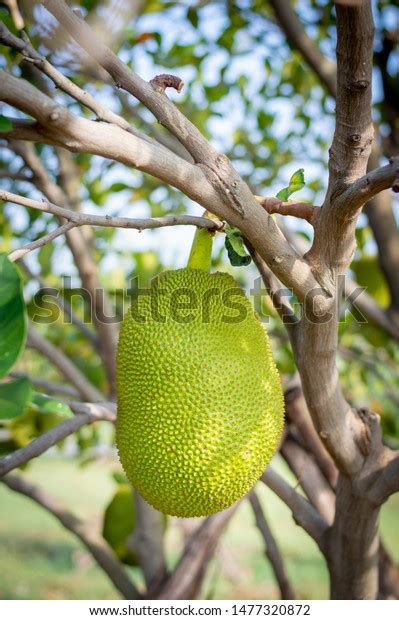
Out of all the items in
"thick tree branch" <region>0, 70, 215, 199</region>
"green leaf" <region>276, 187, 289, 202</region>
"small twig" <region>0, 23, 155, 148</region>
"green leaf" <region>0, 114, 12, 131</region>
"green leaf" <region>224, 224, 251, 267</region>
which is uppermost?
"small twig" <region>0, 23, 155, 148</region>

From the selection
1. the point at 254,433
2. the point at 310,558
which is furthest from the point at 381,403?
the point at 310,558

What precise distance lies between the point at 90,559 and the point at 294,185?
9.84ft

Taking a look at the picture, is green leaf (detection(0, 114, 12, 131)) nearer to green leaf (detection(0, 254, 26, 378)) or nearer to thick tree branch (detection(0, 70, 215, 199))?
thick tree branch (detection(0, 70, 215, 199))

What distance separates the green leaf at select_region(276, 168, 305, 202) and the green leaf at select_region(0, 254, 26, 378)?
30cm

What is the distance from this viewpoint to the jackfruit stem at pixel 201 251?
760mm

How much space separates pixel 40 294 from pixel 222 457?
941 millimetres

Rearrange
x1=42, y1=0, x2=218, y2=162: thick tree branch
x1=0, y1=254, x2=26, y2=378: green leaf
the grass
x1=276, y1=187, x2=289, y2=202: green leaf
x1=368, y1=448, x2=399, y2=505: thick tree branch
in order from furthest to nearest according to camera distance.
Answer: the grass < x1=368, y1=448, x2=399, y2=505: thick tree branch < x1=276, y1=187, x2=289, y2=202: green leaf < x1=42, y1=0, x2=218, y2=162: thick tree branch < x1=0, y1=254, x2=26, y2=378: green leaf

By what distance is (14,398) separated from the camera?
0.51 metres

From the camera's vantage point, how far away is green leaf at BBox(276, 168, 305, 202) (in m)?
0.69

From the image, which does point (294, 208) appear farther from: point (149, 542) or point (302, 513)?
point (149, 542)

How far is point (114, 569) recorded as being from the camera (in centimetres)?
129

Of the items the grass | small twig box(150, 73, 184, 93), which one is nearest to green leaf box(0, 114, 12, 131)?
small twig box(150, 73, 184, 93)

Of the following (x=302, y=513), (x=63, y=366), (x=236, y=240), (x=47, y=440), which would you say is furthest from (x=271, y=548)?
(x=236, y=240)

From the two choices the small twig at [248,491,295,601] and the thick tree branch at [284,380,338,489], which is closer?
the thick tree branch at [284,380,338,489]
